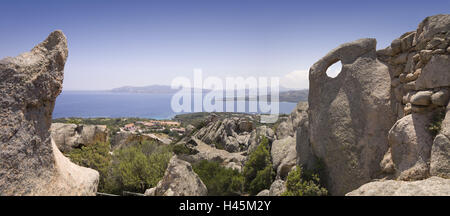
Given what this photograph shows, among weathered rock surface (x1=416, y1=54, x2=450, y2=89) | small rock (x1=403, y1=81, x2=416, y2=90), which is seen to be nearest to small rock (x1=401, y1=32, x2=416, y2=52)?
small rock (x1=403, y1=81, x2=416, y2=90)

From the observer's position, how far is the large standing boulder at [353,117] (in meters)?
10.2

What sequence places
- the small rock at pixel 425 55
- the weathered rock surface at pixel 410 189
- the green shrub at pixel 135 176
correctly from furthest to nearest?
1. the green shrub at pixel 135 176
2. the small rock at pixel 425 55
3. the weathered rock surface at pixel 410 189

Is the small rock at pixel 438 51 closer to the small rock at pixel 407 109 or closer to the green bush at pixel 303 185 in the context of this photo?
the small rock at pixel 407 109

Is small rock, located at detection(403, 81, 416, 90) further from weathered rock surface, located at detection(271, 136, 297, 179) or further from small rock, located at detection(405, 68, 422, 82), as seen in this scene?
weathered rock surface, located at detection(271, 136, 297, 179)

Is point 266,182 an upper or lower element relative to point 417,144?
lower

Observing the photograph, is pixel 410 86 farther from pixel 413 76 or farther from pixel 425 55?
pixel 425 55

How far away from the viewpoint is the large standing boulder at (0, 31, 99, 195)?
3.93m

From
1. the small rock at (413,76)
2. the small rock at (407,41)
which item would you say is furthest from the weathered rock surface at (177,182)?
the small rock at (407,41)

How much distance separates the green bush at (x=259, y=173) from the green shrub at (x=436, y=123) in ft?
32.7

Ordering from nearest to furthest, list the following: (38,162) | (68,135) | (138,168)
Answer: (38,162) → (138,168) → (68,135)

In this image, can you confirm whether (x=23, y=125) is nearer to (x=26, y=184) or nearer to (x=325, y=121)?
(x=26, y=184)

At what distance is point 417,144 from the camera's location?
A: 25.1 ft

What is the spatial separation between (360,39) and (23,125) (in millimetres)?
13797
